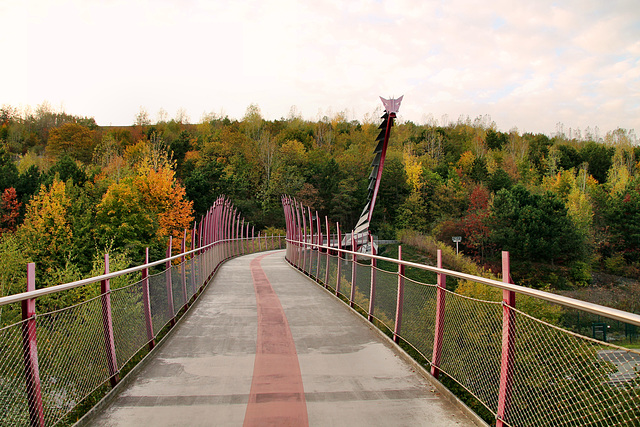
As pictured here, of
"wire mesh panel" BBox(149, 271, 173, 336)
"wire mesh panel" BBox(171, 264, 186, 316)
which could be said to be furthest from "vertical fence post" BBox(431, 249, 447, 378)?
"wire mesh panel" BBox(171, 264, 186, 316)

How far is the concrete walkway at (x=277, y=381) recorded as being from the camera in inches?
162

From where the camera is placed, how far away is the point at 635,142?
109438 millimetres

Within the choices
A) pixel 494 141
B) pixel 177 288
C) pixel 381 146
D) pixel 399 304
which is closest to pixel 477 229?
pixel 381 146

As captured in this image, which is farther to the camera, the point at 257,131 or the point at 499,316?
the point at 257,131

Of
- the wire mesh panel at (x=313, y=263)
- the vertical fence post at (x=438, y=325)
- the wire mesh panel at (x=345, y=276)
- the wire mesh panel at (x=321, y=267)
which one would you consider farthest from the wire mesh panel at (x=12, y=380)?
the wire mesh panel at (x=313, y=263)

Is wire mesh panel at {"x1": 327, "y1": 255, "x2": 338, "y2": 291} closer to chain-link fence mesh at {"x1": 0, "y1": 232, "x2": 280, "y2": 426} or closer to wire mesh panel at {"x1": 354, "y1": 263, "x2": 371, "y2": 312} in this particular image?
wire mesh panel at {"x1": 354, "y1": 263, "x2": 371, "y2": 312}

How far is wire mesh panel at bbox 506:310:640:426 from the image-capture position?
8.39 feet

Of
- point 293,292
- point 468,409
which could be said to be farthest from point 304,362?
point 293,292

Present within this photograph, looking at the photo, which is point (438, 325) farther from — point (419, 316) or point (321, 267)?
point (321, 267)

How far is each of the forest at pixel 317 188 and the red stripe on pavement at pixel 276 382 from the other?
102 ft

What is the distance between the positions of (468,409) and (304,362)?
7.38 feet

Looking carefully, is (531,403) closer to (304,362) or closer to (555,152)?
(304,362)

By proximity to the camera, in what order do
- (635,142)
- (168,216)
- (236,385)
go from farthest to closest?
(635,142), (168,216), (236,385)

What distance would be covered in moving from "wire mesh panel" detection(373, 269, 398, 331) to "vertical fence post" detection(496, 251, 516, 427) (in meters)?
3.06
